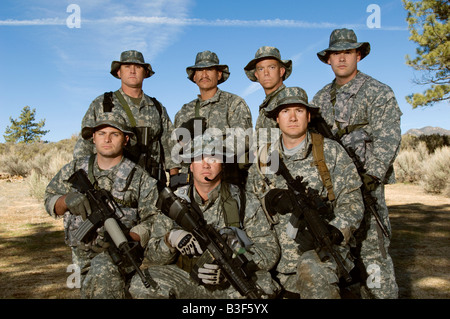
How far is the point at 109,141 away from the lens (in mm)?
4348

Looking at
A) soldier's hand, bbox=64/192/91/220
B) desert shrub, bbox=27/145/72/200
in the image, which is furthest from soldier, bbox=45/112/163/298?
desert shrub, bbox=27/145/72/200

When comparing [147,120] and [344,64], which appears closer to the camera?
[344,64]

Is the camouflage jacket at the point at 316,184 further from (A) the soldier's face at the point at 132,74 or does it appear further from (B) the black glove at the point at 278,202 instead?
(A) the soldier's face at the point at 132,74

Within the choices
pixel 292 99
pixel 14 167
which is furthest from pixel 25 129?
pixel 292 99

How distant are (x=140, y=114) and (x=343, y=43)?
296 centimetres

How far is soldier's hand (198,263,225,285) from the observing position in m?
3.38

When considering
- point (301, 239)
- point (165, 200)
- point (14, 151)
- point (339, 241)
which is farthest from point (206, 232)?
point (14, 151)

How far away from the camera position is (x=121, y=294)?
378 centimetres

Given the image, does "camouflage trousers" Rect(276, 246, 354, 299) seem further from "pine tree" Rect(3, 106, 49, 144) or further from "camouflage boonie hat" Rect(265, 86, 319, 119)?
"pine tree" Rect(3, 106, 49, 144)

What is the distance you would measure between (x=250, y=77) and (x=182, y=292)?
3.50 metres

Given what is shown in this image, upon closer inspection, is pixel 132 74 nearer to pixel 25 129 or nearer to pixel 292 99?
pixel 292 99

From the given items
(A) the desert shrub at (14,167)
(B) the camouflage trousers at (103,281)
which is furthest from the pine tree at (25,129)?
(B) the camouflage trousers at (103,281)

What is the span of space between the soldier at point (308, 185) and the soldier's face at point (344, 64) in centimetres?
96
